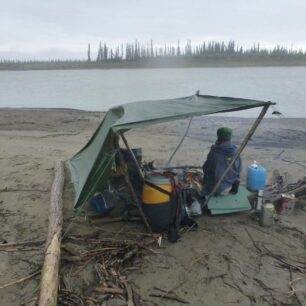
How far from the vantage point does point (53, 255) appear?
3.97 metres

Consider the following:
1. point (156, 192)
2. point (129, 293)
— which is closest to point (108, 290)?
point (129, 293)

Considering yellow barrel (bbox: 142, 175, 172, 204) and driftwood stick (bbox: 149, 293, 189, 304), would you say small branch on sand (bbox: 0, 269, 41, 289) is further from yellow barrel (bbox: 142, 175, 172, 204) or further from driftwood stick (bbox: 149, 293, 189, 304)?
yellow barrel (bbox: 142, 175, 172, 204)

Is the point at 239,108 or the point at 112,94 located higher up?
A: the point at 239,108

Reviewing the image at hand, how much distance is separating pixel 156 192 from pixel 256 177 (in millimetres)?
1844

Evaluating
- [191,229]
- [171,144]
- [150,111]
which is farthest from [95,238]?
[171,144]

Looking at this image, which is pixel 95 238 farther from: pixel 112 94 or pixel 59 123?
pixel 112 94

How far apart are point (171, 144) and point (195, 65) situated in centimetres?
4826

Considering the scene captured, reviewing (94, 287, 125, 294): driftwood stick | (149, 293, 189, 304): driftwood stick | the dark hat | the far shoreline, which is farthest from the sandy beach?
the far shoreline

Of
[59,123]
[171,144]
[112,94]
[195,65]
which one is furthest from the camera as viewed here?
[195,65]

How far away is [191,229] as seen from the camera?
4.96m

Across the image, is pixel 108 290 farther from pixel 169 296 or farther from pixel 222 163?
pixel 222 163

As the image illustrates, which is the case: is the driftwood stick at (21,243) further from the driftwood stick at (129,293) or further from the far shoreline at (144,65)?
the far shoreline at (144,65)

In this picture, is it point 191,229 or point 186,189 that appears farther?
point 186,189

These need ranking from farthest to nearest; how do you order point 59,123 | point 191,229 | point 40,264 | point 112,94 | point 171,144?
point 112,94
point 59,123
point 171,144
point 191,229
point 40,264
